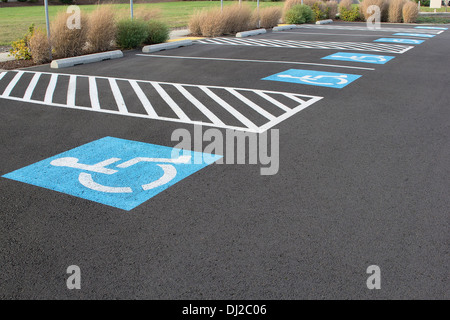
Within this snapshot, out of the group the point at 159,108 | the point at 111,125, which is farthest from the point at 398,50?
the point at 111,125

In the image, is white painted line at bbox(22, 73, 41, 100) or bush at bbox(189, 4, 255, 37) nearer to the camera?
white painted line at bbox(22, 73, 41, 100)

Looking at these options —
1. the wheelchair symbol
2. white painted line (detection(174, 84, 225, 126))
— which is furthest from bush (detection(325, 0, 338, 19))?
the wheelchair symbol

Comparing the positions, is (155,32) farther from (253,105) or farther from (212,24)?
(253,105)

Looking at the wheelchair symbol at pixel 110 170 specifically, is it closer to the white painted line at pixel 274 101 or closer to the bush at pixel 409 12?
the white painted line at pixel 274 101

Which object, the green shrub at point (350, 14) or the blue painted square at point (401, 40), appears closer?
the blue painted square at point (401, 40)

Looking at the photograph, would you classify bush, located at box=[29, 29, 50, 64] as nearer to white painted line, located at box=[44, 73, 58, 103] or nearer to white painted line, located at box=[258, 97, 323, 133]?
white painted line, located at box=[44, 73, 58, 103]

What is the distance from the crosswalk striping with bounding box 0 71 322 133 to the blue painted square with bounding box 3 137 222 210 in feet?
4.99

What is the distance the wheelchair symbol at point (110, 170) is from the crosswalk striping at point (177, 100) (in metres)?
1.81

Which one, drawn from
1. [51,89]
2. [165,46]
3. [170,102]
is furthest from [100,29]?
[170,102]

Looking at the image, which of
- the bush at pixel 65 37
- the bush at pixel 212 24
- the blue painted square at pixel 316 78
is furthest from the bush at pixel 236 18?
the blue painted square at pixel 316 78

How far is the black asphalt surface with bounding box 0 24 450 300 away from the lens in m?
3.54

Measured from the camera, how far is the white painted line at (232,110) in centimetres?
756

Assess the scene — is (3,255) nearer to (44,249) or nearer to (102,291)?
(44,249)
